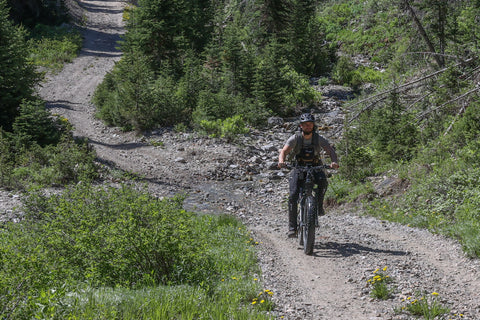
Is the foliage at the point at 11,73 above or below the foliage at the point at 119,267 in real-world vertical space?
above

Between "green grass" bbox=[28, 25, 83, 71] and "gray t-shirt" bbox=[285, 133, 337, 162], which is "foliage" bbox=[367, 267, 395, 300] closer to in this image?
"gray t-shirt" bbox=[285, 133, 337, 162]

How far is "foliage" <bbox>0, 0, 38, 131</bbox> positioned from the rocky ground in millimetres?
3867

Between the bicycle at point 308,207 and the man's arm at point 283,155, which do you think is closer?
the bicycle at point 308,207

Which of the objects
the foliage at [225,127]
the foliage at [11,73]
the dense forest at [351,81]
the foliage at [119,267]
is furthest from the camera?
the foliage at [225,127]

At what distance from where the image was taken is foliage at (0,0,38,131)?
1609cm

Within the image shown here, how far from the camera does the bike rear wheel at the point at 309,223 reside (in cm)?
775

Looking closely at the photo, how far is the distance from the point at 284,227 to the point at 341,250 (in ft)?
9.16

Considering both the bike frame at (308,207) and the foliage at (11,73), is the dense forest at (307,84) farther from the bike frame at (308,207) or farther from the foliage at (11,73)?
the bike frame at (308,207)

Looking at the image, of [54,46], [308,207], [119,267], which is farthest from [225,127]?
[54,46]

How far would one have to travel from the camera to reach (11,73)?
15961mm

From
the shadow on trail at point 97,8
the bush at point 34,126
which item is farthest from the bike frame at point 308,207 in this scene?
the shadow on trail at point 97,8

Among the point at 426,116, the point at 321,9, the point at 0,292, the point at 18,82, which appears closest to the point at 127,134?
the point at 18,82

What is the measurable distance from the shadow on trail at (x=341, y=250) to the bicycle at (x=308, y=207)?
12.0 inches

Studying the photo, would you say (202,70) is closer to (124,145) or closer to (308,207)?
(124,145)
